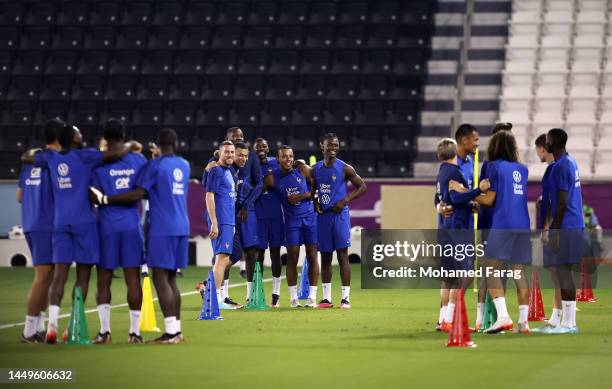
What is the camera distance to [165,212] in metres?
10.4

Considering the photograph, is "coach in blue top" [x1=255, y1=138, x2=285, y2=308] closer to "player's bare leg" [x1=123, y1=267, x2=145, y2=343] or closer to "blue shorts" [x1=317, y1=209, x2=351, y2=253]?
"blue shorts" [x1=317, y1=209, x2=351, y2=253]

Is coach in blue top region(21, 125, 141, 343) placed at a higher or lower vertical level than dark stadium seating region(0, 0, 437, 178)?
lower

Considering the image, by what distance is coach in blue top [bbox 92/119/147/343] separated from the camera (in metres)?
10.5

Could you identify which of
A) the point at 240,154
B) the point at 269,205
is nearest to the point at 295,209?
the point at 269,205

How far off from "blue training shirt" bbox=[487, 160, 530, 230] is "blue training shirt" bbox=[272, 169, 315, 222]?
4.32 metres

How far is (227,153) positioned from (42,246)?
3.39 meters

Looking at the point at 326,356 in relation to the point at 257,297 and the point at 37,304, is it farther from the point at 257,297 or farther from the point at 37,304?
the point at 257,297

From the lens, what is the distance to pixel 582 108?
2972 cm

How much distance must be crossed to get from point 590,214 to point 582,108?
7020 mm

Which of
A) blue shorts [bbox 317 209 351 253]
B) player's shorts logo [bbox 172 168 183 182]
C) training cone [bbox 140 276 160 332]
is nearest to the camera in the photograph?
player's shorts logo [bbox 172 168 183 182]

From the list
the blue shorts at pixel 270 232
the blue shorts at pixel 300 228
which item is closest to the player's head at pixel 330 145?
the blue shorts at pixel 300 228

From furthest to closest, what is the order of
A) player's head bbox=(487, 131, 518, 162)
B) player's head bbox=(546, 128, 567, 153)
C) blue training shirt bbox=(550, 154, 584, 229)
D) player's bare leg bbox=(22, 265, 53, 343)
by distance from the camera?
player's head bbox=(546, 128, 567, 153) → blue training shirt bbox=(550, 154, 584, 229) → player's head bbox=(487, 131, 518, 162) → player's bare leg bbox=(22, 265, 53, 343)

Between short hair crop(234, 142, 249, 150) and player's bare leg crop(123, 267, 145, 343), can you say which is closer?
player's bare leg crop(123, 267, 145, 343)

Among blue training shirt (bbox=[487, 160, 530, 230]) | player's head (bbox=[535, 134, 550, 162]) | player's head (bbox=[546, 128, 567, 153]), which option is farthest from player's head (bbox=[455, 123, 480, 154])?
player's head (bbox=[535, 134, 550, 162])
